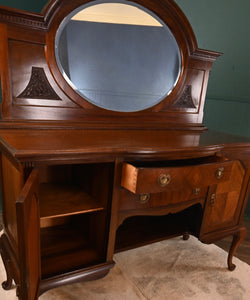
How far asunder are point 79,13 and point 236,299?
1302mm

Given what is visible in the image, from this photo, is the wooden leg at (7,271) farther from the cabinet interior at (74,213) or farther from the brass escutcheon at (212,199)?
the brass escutcheon at (212,199)

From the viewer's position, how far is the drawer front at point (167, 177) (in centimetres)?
67

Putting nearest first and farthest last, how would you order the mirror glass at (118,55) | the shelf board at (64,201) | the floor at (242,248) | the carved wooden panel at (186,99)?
1. the shelf board at (64,201)
2. the mirror glass at (118,55)
3. the carved wooden panel at (186,99)
4. the floor at (242,248)

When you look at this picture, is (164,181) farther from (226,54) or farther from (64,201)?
(226,54)

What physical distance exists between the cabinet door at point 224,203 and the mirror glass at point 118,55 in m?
0.45

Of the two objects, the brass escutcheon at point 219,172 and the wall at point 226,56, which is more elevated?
the wall at point 226,56

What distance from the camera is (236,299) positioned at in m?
1.04

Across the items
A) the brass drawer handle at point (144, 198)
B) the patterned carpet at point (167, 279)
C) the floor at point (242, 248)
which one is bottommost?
the floor at point (242, 248)

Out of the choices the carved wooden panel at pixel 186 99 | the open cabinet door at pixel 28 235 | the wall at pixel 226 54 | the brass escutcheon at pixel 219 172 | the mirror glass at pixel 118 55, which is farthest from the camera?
the wall at pixel 226 54

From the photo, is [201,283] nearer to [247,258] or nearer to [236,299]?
[236,299]

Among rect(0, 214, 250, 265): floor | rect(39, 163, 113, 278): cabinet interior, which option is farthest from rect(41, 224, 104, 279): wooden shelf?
rect(0, 214, 250, 265): floor

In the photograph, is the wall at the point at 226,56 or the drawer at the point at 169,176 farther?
the wall at the point at 226,56

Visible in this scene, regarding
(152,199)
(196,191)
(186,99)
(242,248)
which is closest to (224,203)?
(196,191)

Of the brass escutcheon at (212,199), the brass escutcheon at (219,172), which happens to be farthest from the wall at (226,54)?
the brass escutcheon at (219,172)
